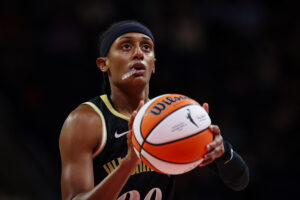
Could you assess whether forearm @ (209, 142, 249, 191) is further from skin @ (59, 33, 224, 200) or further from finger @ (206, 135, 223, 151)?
finger @ (206, 135, 223, 151)

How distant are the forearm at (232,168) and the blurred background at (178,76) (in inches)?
110

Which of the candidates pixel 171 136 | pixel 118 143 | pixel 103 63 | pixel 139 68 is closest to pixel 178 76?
pixel 103 63

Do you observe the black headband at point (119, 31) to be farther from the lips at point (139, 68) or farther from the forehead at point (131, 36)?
the lips at point (139, 68)

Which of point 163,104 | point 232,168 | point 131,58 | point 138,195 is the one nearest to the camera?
point 163,104

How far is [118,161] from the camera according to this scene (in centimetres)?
331

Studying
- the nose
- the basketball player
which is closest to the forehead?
the basketball player

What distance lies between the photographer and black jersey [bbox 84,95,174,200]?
3.30m

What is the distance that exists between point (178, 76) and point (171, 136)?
4673 millimetres

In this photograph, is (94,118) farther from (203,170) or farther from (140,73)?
(203,170)

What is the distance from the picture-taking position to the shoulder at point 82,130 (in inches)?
124

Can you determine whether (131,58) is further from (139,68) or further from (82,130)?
(82,130)

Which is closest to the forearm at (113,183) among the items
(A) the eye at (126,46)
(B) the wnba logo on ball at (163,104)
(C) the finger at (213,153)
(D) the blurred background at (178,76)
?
(B) the wnba logo on ball at (163,104)

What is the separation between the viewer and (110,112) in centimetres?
350

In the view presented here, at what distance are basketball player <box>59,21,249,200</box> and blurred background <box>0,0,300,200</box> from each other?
8.62ft
